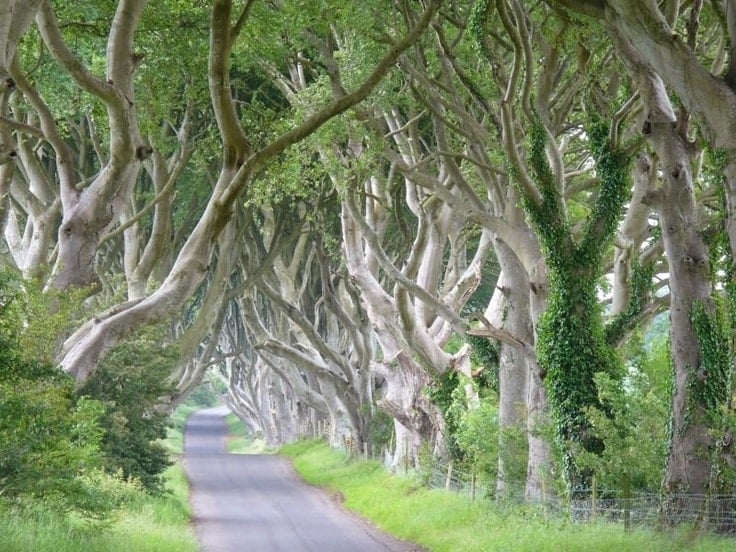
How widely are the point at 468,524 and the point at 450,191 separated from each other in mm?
5611

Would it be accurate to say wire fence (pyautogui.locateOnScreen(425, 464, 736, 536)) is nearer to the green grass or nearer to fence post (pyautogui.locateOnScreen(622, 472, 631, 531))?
fence post (pyautogui.locateOnScreen(622, 472, 631, 531))

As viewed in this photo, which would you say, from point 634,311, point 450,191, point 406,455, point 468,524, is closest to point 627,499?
point 634,311

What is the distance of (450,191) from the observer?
17938mm

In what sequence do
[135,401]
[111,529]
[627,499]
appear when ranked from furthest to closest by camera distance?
1. [135,401]
2. [111,529]
3. [627,499]

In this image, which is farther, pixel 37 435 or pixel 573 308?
pixel 573 308

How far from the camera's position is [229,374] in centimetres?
5575

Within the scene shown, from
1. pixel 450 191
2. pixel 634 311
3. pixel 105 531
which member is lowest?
pixel 105 531

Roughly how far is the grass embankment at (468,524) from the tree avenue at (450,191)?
90 cm

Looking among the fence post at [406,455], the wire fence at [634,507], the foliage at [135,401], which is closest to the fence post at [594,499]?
the wire fence at [634,507]

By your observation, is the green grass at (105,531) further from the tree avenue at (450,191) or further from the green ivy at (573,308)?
the green ivy at (573,308)

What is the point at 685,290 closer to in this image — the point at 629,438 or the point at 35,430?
the point at 629,438

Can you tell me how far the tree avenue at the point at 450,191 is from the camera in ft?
38.9

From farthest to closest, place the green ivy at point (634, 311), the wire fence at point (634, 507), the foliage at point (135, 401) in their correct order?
the foliage at point (135, 401)
the green ivy at point (634, 311)
the wire fence at point (634, 507)

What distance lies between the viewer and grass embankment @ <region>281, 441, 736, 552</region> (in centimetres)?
1184
